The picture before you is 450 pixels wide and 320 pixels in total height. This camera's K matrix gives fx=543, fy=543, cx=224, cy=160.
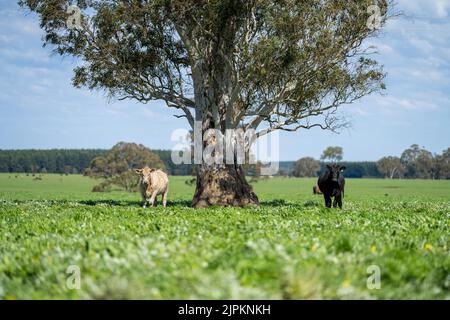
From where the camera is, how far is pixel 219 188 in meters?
30.6

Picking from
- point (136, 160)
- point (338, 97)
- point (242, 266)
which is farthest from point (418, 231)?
point (136, 160)

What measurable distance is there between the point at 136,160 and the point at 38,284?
9945 centimetres

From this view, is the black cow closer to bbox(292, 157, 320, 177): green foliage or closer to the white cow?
the white cow

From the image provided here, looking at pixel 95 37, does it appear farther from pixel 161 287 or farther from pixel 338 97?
pixel 161 287

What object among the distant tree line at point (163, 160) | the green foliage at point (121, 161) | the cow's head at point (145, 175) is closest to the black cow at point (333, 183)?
the cow's head at point (145, 175)

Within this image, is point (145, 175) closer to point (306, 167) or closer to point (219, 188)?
point (219, 188)

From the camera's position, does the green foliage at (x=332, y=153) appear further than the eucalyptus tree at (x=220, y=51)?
Yes

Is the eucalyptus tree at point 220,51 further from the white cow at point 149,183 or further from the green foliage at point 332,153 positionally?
the green foliage at point 332,153

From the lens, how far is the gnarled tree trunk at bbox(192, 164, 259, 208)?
30406mm

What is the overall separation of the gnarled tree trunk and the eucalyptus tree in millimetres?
58

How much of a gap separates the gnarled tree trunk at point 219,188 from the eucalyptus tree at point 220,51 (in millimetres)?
58

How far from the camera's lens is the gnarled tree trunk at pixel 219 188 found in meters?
30.4

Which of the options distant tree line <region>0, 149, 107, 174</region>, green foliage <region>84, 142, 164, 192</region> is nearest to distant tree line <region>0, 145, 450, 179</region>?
distant tree line <region>0, 149, 107, 174</region>

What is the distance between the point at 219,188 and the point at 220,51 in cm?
762
